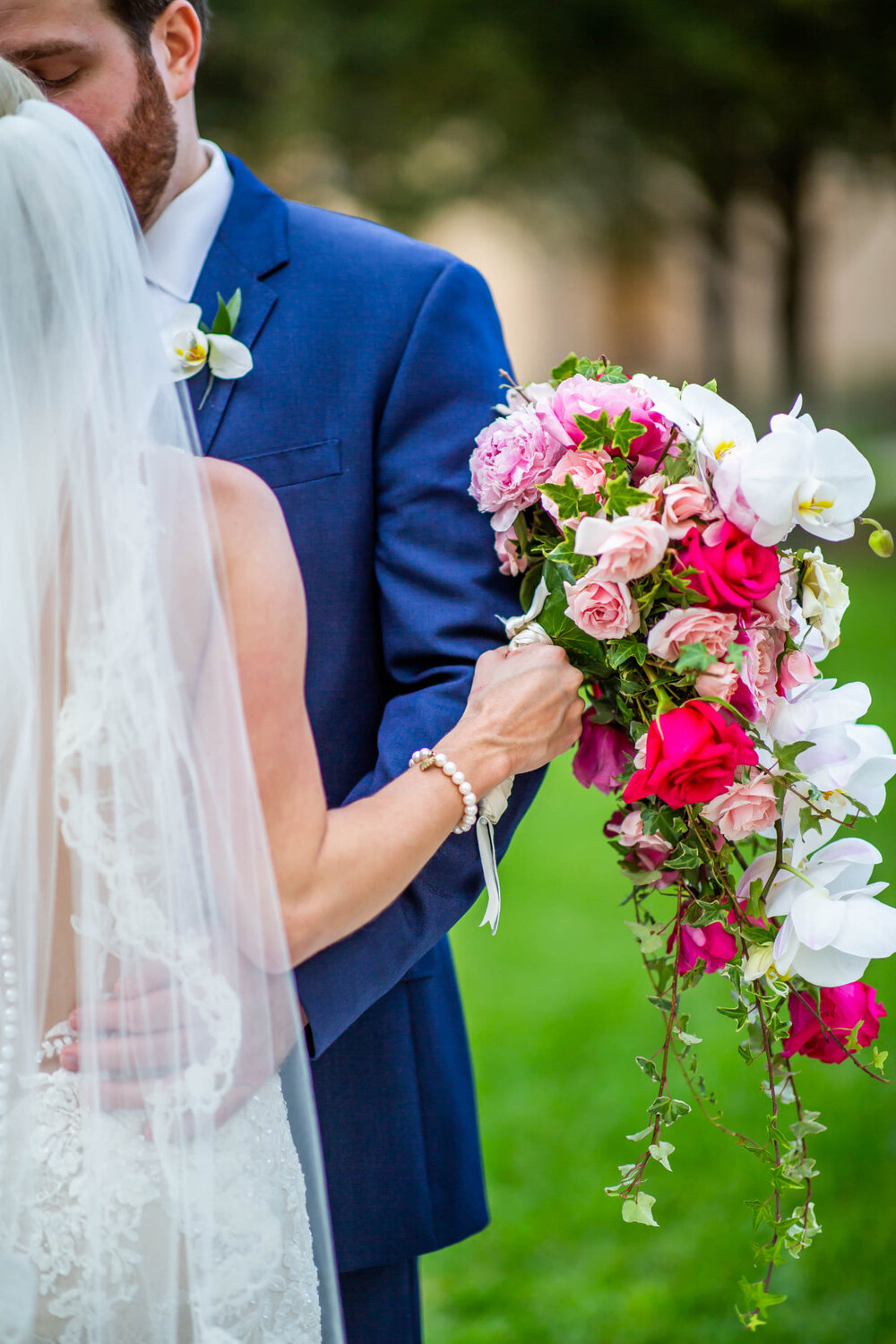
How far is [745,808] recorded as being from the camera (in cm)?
183

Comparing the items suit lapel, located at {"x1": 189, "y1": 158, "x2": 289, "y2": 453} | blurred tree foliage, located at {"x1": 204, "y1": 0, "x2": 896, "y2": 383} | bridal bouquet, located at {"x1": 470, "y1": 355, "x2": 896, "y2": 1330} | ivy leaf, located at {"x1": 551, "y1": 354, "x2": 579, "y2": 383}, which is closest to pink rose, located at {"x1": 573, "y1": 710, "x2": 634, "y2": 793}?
bridal bouquet, located at {"x1": 470, "y1": 355, "x2": 896, "y2": 1330}

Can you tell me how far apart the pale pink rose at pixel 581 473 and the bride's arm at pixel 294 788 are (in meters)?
0.41

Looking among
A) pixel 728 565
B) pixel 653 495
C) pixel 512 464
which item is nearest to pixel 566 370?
pixel 512 464

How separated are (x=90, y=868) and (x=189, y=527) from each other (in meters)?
0.39

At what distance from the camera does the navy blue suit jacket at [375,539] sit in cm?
205

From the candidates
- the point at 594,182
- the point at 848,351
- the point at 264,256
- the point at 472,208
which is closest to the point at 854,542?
the point at 594,182

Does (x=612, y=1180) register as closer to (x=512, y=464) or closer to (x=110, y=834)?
(x=512, y=464)

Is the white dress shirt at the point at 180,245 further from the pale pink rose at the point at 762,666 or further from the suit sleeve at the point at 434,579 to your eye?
the pale pink rose at the point at 762,666

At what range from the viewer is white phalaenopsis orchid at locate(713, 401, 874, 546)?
176 cm

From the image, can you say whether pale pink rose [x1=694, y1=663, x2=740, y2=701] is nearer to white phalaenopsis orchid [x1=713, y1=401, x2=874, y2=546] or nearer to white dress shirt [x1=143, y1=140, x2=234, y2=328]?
white phalaenopsis orchid [x1=713, y1=401, x2=874, y2=546]

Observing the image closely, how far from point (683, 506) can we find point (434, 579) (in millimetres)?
421

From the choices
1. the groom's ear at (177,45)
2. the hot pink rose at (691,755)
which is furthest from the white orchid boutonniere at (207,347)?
the hot pink rose at (691,755)

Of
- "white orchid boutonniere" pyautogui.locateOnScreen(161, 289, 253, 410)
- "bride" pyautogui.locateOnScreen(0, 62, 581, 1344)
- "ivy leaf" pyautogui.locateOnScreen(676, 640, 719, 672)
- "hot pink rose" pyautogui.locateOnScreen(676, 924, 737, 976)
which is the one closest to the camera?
"bride" pyautogui.locateOnScreen(0, 62, 581, 1344)

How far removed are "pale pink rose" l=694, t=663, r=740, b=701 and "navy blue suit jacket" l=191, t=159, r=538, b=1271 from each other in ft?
1.22
